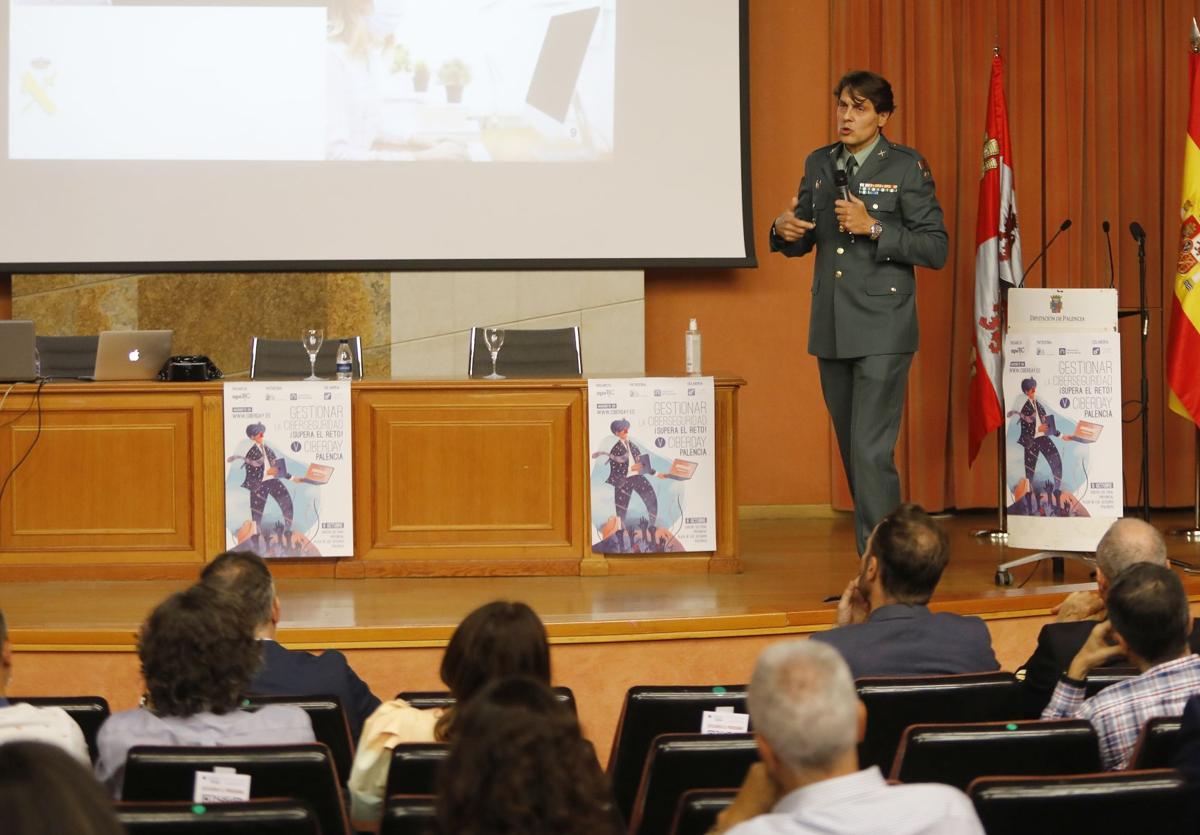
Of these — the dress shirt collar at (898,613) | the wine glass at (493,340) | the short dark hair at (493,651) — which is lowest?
the dress shirt collar at (898,613)

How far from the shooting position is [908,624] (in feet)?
9.70

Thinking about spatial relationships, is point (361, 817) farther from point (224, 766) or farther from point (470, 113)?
point (470, 113)

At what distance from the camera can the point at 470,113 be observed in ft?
22.9

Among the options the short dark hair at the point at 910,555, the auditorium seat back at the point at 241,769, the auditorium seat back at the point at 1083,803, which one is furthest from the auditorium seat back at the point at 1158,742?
the auditorium seat back at the point at 241,769

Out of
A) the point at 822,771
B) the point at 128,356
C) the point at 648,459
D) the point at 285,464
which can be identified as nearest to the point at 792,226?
the point at 648,459

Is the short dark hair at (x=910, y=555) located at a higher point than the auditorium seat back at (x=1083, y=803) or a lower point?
higher

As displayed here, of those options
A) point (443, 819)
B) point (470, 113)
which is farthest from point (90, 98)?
point (443, 819)

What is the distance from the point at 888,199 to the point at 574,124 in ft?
8.19

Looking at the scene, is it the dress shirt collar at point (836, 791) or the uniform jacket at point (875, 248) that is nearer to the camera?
the dress shirt collar at point (836, 791)

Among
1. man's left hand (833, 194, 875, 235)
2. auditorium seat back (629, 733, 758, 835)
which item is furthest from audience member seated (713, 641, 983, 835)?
man's left hand (833, 194, 875, 235)

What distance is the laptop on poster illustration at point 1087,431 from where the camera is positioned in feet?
16.8

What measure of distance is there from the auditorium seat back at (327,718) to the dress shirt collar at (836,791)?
1.10 meters

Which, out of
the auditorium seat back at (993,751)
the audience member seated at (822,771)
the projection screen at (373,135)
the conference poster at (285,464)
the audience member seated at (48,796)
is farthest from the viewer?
the projection screen at (373,135)

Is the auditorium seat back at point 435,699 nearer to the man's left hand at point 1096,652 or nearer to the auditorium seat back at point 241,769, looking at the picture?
the auditorium seat back at point 241,769
